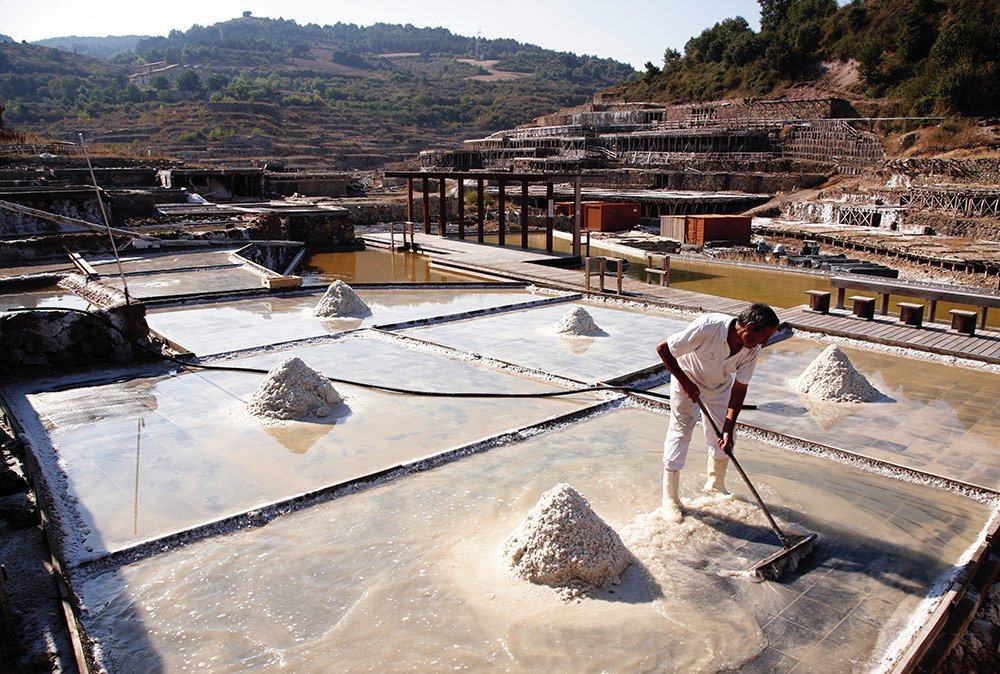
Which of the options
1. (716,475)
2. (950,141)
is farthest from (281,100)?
(716,475)

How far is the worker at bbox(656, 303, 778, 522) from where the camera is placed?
14.3ft

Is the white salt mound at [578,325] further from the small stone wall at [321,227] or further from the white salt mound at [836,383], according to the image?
the small stone wall at [321,227]

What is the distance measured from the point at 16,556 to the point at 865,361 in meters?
8.91

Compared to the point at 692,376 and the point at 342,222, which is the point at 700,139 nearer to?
the point at 342,222

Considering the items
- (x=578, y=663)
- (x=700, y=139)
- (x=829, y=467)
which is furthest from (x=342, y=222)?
(x=700, y=139)

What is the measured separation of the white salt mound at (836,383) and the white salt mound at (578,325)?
3149 millimetres

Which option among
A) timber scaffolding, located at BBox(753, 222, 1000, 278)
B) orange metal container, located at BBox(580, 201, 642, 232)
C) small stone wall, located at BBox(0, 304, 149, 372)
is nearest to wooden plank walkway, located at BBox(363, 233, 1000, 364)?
small stone wall, located at BBox(0, 304, 149, 372)

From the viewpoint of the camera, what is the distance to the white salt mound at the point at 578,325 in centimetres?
1003

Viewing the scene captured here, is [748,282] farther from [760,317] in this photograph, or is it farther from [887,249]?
[760,317]

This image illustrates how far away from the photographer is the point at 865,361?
29.3 ft

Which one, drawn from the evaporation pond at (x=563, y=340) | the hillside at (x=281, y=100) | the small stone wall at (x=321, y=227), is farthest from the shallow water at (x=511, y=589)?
the hillside at (x=281, y=100)

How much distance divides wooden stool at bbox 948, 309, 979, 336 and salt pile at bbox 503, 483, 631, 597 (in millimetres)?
8060

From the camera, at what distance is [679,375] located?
4480 millimetres

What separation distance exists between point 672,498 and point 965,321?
7381mm
